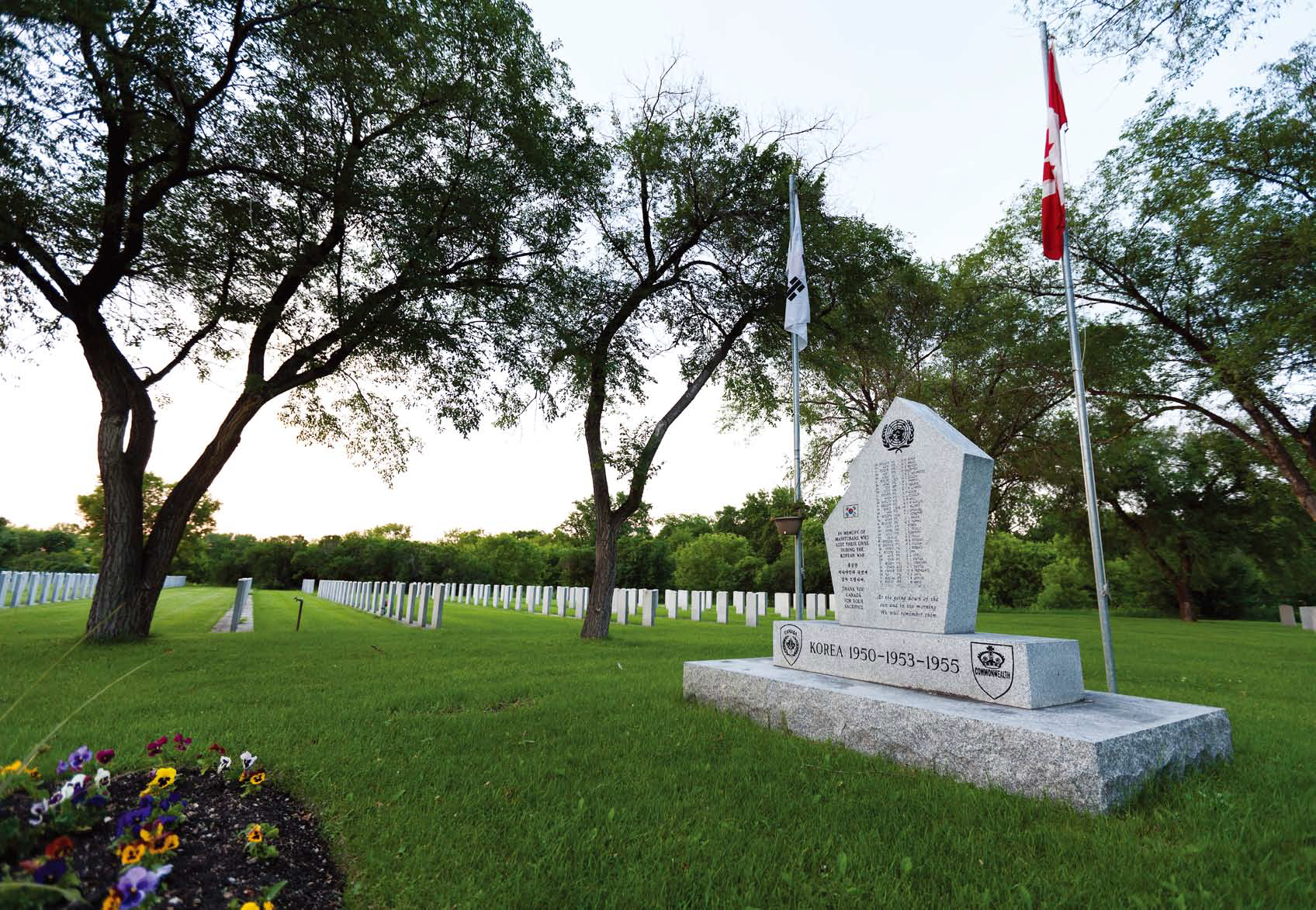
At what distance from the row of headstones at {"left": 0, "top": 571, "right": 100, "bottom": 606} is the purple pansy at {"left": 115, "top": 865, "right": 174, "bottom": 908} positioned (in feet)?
73.0

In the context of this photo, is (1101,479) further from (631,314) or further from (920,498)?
(920,498)

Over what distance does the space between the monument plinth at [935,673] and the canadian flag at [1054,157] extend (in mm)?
3087

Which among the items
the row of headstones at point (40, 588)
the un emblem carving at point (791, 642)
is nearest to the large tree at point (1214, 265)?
the un emblem carving at point (791, 642)

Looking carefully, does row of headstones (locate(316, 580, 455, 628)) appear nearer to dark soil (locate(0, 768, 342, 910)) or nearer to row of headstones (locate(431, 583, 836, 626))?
row of headstones (locate(431, 583, 836, 626))

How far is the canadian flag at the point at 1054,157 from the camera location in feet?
22.2

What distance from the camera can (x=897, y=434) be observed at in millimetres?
5691

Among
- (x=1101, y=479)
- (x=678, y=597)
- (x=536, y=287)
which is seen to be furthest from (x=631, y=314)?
(x=1101, y=479)

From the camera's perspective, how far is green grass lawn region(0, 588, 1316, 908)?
8.25 ft

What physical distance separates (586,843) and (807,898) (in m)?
1.04

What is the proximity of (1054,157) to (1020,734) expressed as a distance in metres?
6.37

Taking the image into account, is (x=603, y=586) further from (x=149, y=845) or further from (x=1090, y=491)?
(x=149, y=845)

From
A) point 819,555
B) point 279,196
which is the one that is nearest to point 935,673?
point 279,196

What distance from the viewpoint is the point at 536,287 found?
12.3 m

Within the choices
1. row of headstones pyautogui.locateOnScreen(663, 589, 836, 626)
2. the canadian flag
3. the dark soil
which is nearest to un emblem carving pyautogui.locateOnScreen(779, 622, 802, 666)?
the dark soil
